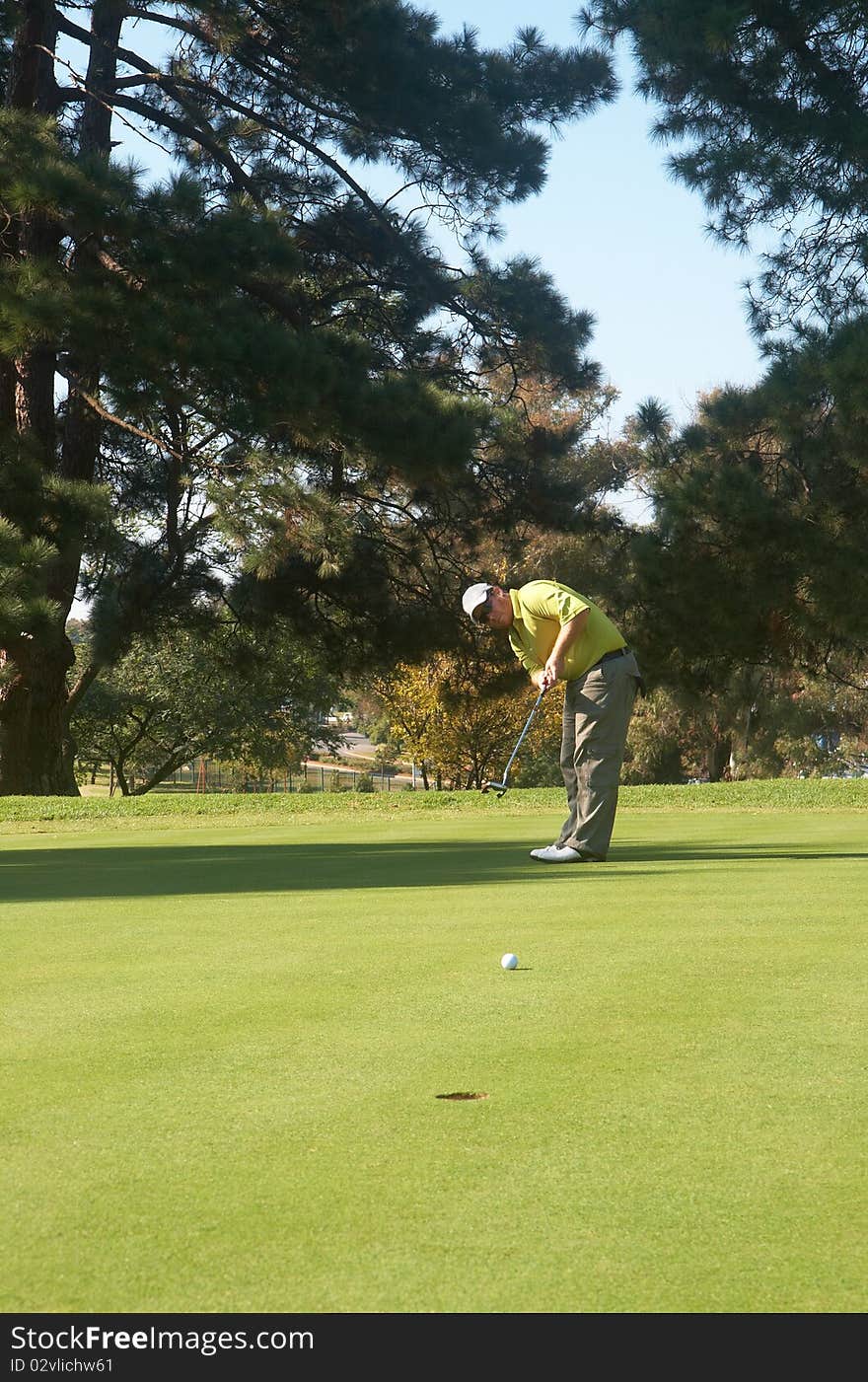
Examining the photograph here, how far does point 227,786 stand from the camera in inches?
2596

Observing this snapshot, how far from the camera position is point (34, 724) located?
22.1m

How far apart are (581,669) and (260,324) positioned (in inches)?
387

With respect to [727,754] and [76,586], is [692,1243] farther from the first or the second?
[727,754]

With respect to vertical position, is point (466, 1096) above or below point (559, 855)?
below

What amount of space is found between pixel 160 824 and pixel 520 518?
7.33 meters

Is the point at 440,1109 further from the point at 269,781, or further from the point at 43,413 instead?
the point at 269,781

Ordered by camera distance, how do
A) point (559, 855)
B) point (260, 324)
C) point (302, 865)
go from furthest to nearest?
point (260, 324) → point (302, 865) → point (559, 855)

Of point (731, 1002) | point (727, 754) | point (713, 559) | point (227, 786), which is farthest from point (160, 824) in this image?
point (227, 786)

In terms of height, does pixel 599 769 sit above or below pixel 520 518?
below

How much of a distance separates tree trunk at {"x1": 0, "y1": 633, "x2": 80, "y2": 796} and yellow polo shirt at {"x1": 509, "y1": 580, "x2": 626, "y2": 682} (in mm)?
Answer: 13273

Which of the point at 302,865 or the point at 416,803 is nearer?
the point at 302,865

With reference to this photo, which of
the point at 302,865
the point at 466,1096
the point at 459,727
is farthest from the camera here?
the point at 459,727

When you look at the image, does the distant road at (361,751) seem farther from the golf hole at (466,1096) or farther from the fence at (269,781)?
the golf hole at (466,1096)

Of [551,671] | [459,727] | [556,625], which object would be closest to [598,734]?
[551,671]
